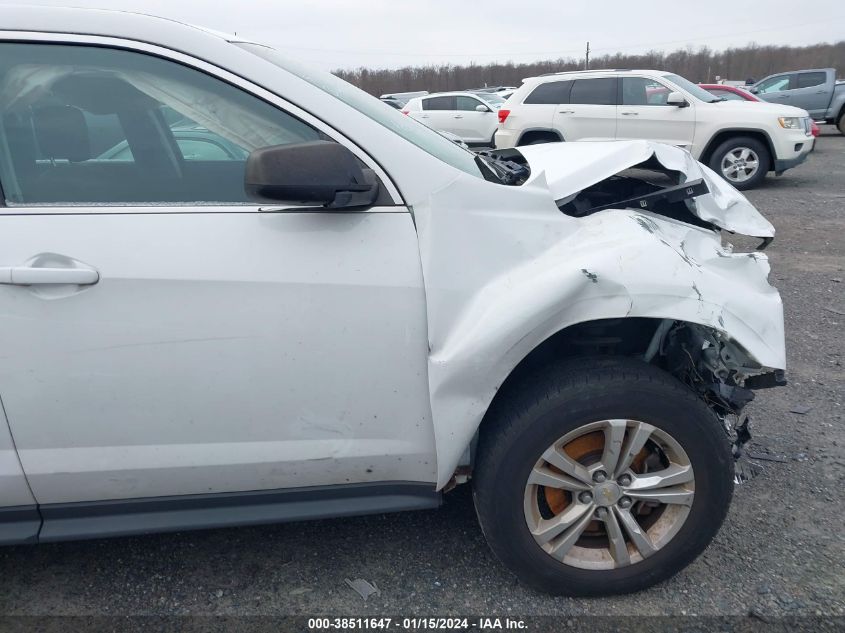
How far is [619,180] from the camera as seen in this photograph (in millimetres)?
2920

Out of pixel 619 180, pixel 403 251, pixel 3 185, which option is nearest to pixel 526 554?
pixel 403 251

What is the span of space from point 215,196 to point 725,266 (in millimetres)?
1661

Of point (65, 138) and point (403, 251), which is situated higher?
point (65, 138)

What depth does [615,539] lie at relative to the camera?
214 centimetres

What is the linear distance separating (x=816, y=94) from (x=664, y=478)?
1906 cm

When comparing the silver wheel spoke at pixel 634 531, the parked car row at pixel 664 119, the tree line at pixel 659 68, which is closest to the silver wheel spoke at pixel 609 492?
the silver wheel spoke at pixel 634 531

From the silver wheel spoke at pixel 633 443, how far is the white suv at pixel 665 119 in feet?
29.2

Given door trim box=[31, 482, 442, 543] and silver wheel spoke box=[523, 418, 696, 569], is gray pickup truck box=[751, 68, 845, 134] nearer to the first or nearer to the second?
silver wheel spoke box=[523, 418, 696, 569]

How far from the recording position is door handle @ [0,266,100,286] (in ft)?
5.82

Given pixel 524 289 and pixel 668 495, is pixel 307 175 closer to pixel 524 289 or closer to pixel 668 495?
pixel 524 289

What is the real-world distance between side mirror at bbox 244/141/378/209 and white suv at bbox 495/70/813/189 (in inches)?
358

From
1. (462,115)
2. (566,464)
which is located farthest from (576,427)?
(462,115)

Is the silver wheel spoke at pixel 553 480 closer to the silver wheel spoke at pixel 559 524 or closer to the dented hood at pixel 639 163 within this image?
the silver wheel spoke at pixel 559 524

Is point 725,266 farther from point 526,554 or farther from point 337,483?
point 337,483
